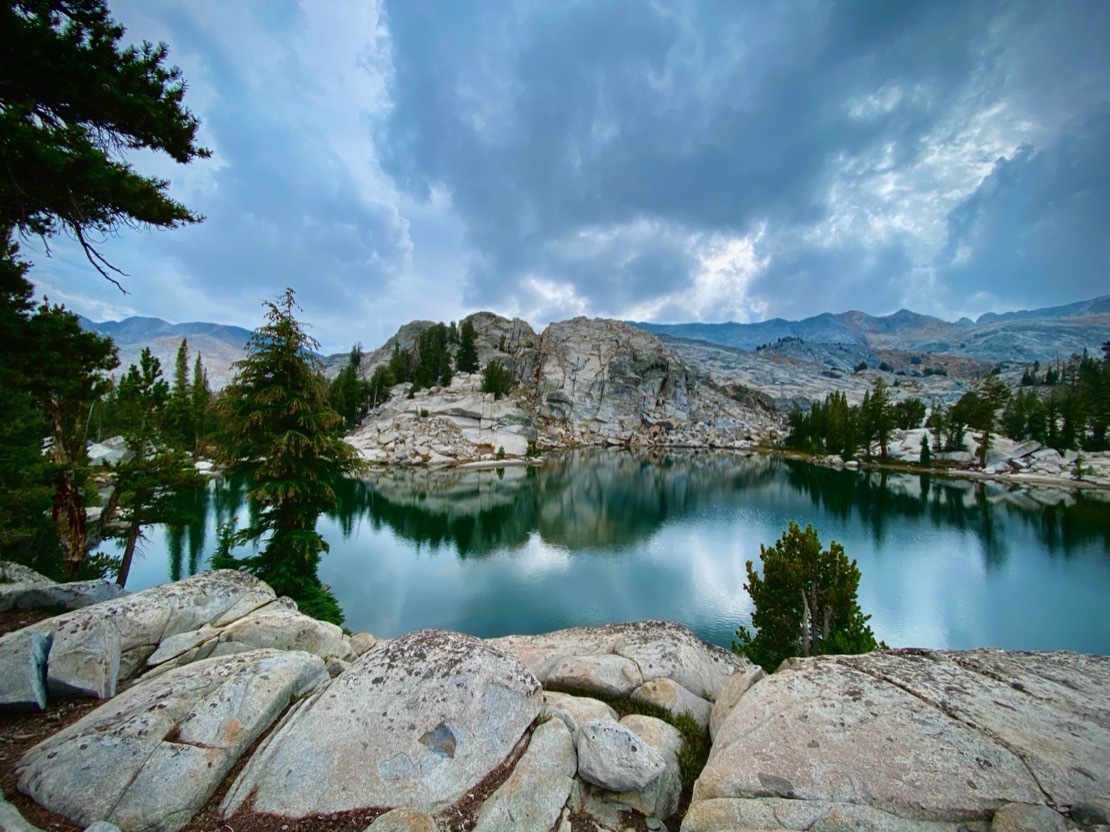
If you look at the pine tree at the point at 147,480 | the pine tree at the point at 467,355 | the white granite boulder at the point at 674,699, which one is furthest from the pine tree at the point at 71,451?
the pine tree at the point at 467,355

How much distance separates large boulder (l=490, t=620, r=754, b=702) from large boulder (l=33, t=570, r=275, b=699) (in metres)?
7.71

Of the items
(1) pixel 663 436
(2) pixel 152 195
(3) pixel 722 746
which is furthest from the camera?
(1) pixel 663 436

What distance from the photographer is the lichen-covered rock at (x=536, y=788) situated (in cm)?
541

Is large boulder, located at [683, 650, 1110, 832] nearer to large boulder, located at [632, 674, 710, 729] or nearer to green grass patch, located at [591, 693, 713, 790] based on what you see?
green grass patch, located at [591, 693, 713, 790]

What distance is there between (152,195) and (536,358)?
146 metres

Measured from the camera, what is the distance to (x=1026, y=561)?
114 feet

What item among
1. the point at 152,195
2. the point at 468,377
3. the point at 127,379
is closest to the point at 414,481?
the point at 127,379

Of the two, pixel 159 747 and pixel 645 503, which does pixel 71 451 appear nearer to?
pixel 159 747

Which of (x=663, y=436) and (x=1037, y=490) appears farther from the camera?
(x=663, y=436)

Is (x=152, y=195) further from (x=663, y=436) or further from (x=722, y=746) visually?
(x=663, y=436)

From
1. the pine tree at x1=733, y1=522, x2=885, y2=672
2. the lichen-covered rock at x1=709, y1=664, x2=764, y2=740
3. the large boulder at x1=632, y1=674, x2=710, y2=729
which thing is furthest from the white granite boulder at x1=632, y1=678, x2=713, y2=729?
the pine tree at x1=733, y1=522, x2=885, y2=672

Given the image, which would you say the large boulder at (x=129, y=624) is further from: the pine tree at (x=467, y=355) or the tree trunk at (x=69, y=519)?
the pine tree at (x=467, y=355)

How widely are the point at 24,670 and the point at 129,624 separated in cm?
192

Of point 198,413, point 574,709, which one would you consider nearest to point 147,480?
point 574,709
